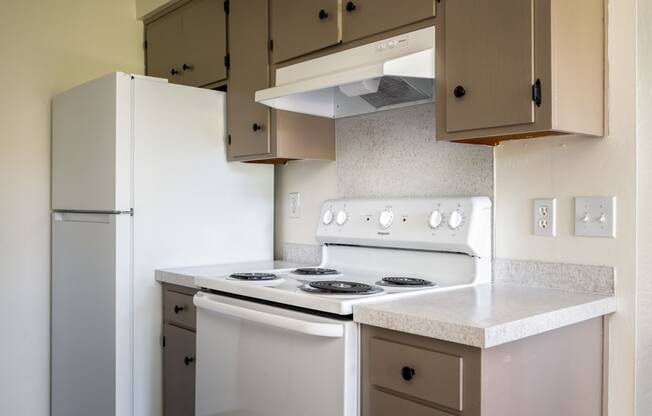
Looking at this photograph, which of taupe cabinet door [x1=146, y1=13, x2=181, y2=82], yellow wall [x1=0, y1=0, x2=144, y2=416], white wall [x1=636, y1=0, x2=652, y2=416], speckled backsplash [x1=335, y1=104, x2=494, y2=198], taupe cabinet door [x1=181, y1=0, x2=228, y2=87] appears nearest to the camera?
white wall [x1=636, y1=0, x2=652, y2=416]

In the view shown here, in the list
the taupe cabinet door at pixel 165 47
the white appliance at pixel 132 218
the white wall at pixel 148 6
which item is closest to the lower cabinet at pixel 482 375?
the white appliance at pixel 132 218

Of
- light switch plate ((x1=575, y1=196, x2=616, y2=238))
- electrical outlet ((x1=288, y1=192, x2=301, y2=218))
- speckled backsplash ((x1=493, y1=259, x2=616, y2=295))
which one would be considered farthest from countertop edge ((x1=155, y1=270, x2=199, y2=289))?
light switch plate ((x1=575, y1=196, x2=616, y2=238))

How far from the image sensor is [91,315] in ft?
7.64

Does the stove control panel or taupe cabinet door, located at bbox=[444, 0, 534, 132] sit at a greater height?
Answer: taupe cabinet door, located at bbox=[444, 0, 534, 132]

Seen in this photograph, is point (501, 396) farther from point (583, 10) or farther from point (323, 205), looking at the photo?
point (323, 205)

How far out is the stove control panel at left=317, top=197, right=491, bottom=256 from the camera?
1.79 m

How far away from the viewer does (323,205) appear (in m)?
2.34

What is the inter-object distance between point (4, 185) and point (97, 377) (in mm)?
1017

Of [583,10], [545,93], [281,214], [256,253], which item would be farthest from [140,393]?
[583,10]

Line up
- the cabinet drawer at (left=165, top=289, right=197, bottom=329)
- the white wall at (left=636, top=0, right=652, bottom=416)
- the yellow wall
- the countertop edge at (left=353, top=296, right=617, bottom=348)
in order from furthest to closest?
the yellow wall → the cabinet drawer at (left=165, top=289, right=197, bottom=329) → the white wall at (left=636, top=0, right=652, bottom=416) → the countertop edge at (left=353, top=296, right=617, bottom=348)

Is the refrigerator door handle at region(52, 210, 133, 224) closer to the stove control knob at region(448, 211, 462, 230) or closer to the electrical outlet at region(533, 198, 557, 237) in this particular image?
the stove control knob at region(448, 211, 462, 230)

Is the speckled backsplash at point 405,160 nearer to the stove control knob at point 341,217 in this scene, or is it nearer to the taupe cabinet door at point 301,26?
the stove control knob at point 341,217

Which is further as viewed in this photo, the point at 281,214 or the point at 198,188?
the point at 281,214

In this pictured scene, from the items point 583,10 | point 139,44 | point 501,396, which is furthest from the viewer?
point 139,44
